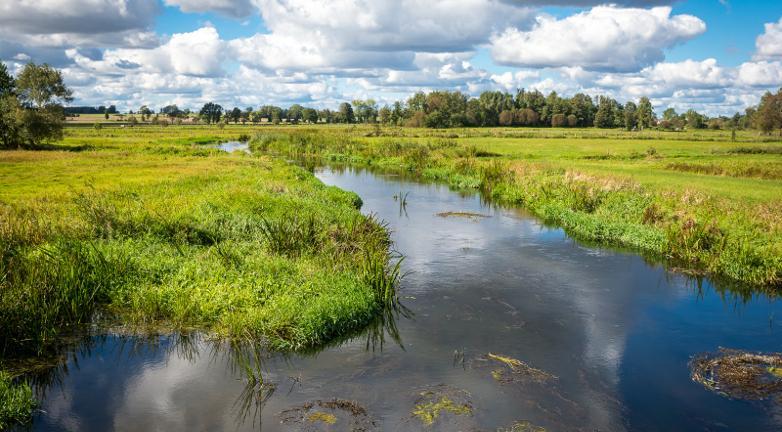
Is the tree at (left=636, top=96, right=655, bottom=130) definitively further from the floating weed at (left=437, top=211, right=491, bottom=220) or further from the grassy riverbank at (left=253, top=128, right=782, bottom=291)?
the floating weed at (left=437, top=211, right=491, bottom=220)

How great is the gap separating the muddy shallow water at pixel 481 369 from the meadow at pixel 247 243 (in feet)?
3.29

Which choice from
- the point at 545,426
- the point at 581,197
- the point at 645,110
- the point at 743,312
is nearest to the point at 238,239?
the point at 545,426

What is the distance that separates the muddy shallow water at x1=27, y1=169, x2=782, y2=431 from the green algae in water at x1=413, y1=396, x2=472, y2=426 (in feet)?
0.14

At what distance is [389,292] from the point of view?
16953mm

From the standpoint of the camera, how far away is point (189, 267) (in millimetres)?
16797

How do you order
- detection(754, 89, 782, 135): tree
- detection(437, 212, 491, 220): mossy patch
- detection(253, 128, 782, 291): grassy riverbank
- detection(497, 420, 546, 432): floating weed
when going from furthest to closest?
detection(754, 89, 782, 135): tree
detection(437, 212, 491, 220): mossy patch
detection(253, 128, 782, 291): grassy riverbank
detection(497, 420, 546, 432): floating weed

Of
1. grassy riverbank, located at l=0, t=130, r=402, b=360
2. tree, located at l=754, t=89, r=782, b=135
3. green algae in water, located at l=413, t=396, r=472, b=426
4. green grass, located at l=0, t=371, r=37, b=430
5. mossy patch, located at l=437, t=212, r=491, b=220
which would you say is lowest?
green algae in water, located at l=413, t=396, r=472, b=426

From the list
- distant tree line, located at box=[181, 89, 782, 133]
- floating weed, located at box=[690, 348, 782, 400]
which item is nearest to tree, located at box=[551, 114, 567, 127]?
distant tree line, located at box=[181, 89, 782, 133]

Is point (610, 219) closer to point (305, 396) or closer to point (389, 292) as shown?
point (389, 292)

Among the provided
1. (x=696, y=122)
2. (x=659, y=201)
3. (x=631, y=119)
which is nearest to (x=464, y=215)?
(x=659, y=201)

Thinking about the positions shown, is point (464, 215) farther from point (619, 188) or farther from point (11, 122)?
point (11, 122)

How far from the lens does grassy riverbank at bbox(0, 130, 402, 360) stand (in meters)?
14.0

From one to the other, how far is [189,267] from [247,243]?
9.67 feet

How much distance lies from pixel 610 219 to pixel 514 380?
1848 cm
